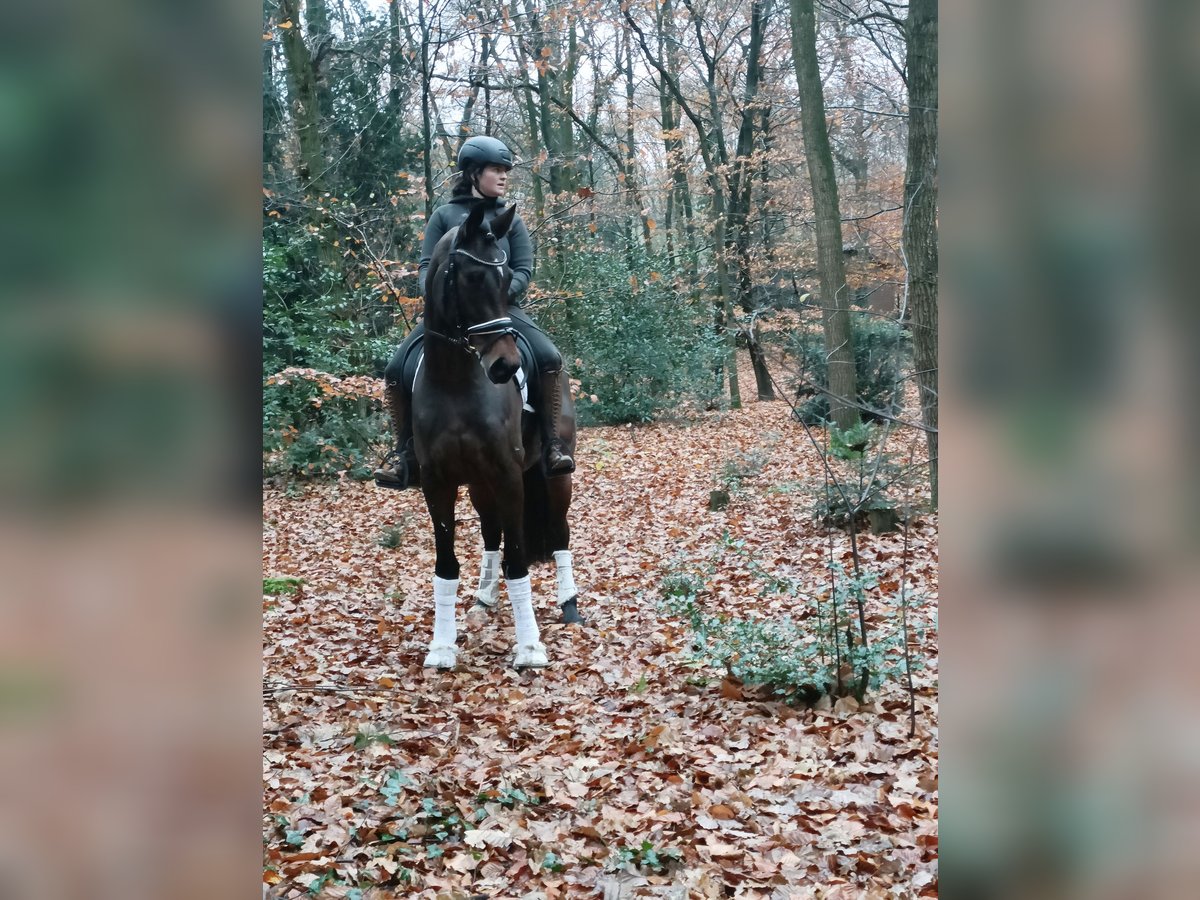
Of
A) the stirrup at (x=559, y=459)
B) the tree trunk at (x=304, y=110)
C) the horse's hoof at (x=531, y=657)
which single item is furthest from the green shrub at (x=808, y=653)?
the tree trunk at (x=304, y=110)

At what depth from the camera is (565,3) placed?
17.8 meters

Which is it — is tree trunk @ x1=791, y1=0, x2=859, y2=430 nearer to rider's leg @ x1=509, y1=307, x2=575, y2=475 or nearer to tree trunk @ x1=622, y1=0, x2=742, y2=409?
rider's leg @ x1=509, y1=307, x2=575, y2=475

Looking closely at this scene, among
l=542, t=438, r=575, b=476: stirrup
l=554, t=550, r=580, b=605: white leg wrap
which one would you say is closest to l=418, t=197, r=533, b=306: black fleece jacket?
l=542, t=438, r=575, b=476: stirrup

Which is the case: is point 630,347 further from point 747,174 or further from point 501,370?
point 501,370

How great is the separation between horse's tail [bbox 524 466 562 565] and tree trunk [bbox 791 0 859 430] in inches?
241

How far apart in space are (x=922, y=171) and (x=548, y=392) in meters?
4.21

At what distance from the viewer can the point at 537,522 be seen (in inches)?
302

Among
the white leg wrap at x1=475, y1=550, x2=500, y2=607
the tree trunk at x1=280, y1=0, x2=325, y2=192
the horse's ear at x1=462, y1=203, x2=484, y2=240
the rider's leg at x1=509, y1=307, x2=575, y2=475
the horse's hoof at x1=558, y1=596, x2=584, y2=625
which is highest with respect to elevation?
the tree trunk at x1=280, y1=0, x2=325, y2=192

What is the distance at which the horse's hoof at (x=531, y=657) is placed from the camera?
21.0ft

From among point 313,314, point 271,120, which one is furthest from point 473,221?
point 271,120

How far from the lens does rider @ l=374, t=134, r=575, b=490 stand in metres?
6.25
